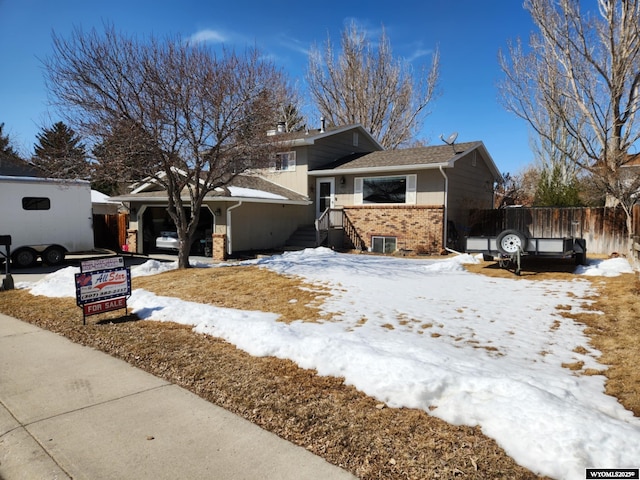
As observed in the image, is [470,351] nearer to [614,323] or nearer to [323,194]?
[614,323]

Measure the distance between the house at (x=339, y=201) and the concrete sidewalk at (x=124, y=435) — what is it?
441 inches

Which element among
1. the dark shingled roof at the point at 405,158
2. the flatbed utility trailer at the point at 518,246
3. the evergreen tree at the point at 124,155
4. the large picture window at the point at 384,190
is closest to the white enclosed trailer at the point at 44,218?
the evergreen tree at the point at 124,155

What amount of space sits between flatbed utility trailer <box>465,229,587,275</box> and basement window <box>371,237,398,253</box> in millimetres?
6151

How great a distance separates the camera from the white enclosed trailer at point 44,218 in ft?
46.4

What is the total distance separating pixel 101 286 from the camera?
22.9 feet

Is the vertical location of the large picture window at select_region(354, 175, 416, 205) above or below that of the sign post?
above

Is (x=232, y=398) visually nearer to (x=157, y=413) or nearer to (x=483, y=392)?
(x=157, y=413)

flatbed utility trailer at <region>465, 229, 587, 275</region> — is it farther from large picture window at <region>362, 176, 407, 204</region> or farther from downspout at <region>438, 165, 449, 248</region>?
large picture window at <region>362, 176, 407, 204</region>

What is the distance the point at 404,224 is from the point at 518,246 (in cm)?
679

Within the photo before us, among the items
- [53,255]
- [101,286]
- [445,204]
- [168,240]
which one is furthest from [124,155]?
[445,204]

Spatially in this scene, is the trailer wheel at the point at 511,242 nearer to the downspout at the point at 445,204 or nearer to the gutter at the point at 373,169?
the downspout at the point at 445,204

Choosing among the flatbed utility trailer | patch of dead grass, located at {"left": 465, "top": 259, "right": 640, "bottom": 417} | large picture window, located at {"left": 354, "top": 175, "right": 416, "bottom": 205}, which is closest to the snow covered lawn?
patch of dead grass, located at {"left": 465, "top": 259, "right": 640, "bottom": 417}

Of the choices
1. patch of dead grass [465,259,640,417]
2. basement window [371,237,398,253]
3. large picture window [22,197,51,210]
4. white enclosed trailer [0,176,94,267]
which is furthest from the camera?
basement window [371,237,398,253]

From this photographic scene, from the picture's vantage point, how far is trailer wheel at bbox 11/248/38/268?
46.8 ft
